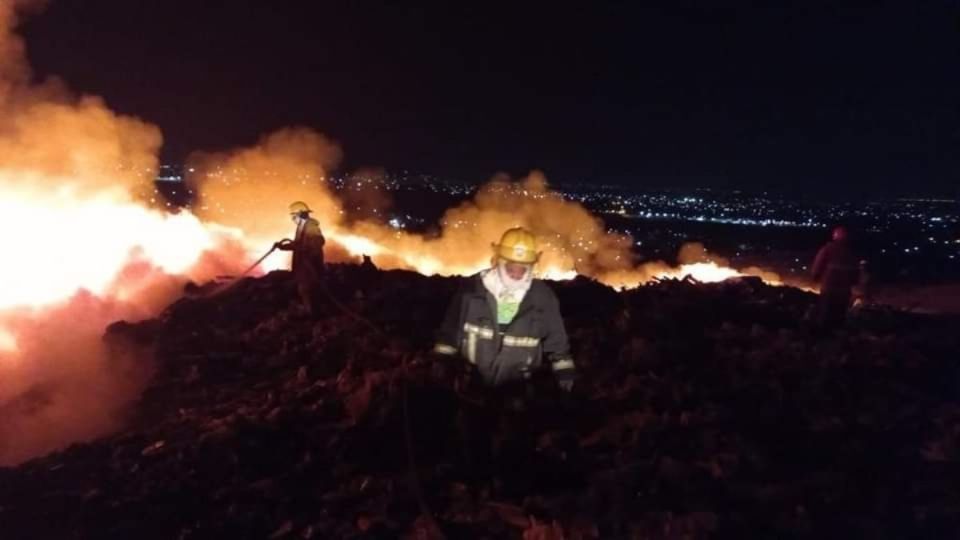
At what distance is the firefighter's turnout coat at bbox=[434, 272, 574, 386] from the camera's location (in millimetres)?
6512

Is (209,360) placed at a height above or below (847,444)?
above

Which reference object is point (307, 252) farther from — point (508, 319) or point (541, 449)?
point (508, 319)

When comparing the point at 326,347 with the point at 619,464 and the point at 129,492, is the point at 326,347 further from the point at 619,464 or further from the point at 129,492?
the point at 619,464

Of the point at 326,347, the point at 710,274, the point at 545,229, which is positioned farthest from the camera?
the point at 545,229

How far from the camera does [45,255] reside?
15.6 meters

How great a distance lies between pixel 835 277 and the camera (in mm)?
12406

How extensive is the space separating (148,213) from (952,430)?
51.4 feet

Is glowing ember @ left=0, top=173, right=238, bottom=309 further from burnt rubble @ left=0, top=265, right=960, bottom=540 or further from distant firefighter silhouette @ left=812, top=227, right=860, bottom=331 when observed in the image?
distant firefighter silhouette @ left=812, top=227, right=860, bottom=331

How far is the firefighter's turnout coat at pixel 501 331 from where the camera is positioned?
21.4 ft

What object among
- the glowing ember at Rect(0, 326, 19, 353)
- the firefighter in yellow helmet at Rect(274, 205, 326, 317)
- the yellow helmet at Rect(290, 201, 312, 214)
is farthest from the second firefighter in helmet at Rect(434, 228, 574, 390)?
the glowing ember at Rect(0, 326, 19, 353)

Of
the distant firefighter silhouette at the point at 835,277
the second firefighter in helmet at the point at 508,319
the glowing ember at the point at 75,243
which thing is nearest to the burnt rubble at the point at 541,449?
the distant firefighter silhouette at the point at 835,277

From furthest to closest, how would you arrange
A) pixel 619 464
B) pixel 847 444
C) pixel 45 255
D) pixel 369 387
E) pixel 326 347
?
pixel 45 255, pixel 326 347, pixel 369 387, pixel 847 444, pixel 619 464

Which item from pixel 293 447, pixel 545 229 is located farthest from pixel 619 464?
pixel 545 229

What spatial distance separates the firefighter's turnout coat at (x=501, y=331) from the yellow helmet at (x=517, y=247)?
0.28 meters
